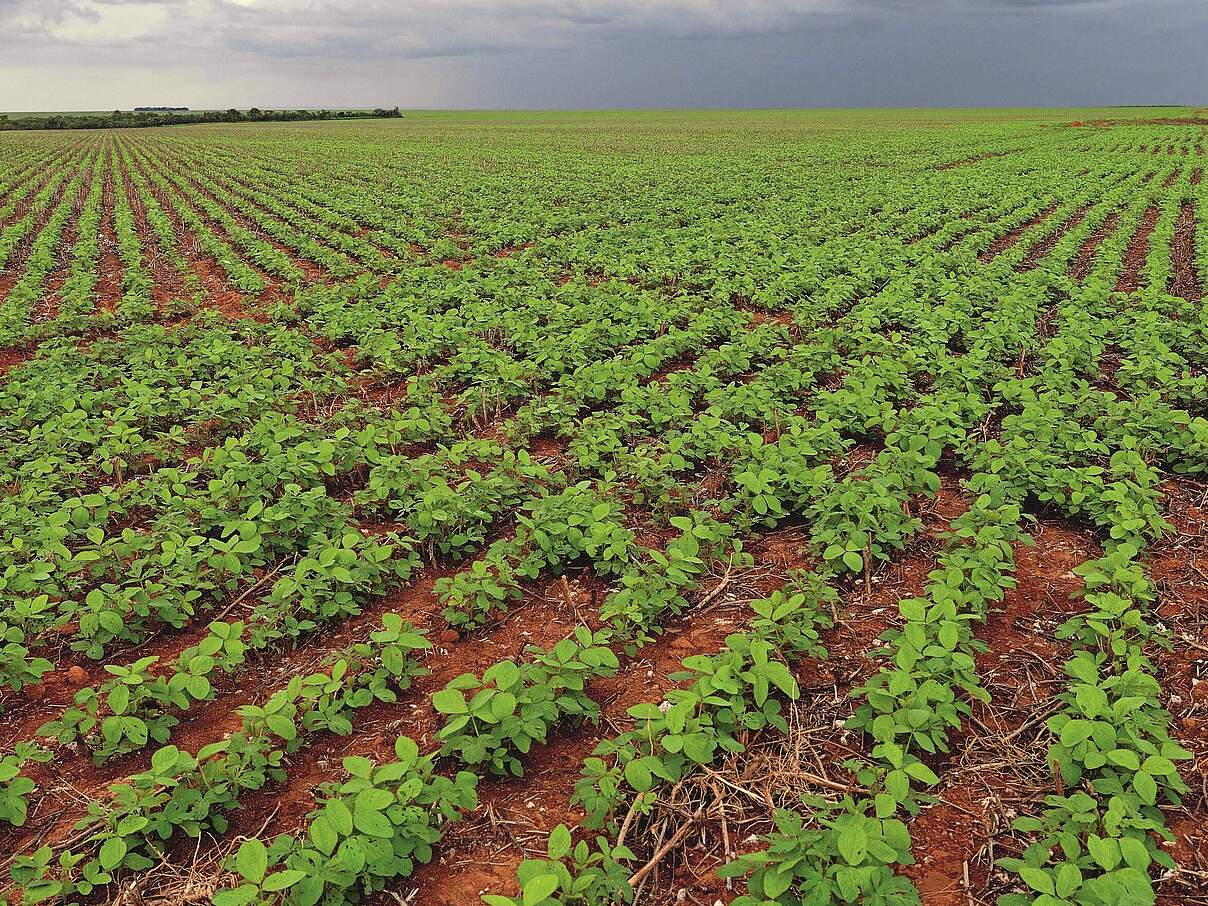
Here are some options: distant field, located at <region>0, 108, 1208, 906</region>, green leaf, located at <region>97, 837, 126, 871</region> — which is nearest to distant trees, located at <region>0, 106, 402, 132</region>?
distant field, located at <region>0, 108, 1208, 906</region>

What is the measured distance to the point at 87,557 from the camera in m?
4.32

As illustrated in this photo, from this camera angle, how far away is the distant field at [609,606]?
9.21 feet

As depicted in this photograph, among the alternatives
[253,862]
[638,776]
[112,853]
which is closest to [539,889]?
[638,776]

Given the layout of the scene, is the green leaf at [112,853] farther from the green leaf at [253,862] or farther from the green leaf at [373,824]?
the green leaf at [373,824]

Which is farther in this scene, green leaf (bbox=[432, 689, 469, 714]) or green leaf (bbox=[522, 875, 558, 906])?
green leaf (bbox=[432, 689, 469, 714])

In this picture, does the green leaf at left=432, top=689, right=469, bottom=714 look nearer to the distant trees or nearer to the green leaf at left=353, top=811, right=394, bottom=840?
the green leaf at left=353, top=811, right=394, bottom=840

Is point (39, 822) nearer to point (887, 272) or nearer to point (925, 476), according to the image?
point (925, 476)

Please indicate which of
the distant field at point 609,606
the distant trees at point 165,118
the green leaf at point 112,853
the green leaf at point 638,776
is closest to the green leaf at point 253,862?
the distant field at point 609,606

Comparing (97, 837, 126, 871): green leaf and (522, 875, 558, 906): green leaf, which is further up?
(522, 875, 558, 906): green leaf

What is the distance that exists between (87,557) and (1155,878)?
5358 millimetres

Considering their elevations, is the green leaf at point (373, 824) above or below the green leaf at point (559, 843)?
above

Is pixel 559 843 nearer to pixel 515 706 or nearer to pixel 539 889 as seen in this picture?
pixel 539 889

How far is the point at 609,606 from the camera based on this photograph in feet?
13.2

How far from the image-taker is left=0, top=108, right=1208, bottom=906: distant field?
2.81 metres
